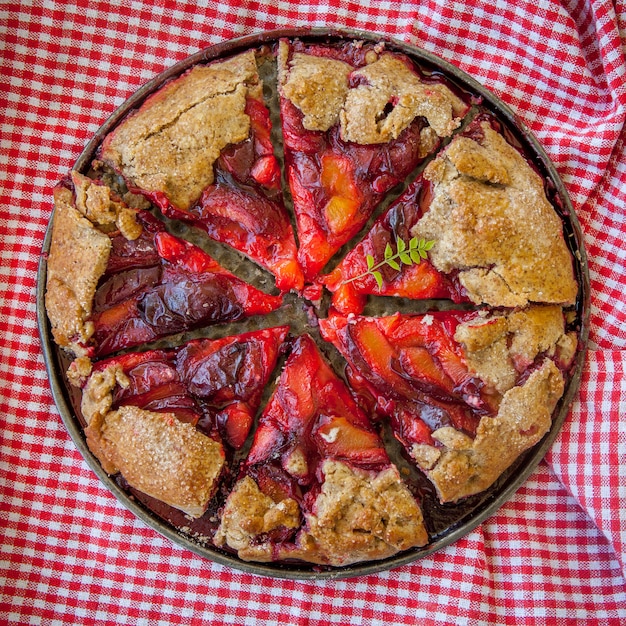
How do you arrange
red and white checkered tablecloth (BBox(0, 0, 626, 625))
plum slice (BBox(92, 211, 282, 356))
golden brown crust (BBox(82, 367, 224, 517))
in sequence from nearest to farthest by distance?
golden brown crust (BBox(82, 367, 224, 517)) → plum slice (BBox(92, 211, 282, 356)) → red and white checkered tablecloth (BBox(0, 0, 626, 625))

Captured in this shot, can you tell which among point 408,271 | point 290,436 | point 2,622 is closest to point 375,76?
point 408,271

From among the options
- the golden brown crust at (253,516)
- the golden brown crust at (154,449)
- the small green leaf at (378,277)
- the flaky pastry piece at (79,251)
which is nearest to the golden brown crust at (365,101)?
the small green leaf at (378,277)

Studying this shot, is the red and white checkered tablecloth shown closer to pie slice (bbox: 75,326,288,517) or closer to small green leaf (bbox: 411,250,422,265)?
pie slice (bbox: 75,326,288,517)

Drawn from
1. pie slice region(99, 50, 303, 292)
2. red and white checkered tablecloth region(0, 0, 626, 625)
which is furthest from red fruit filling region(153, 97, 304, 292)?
red and white checkered tablecloth region(0, 0, 626, 625)

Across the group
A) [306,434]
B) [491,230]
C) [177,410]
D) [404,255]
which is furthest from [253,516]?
[491,230]

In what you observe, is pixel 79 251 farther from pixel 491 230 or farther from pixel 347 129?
pixel 491 230
